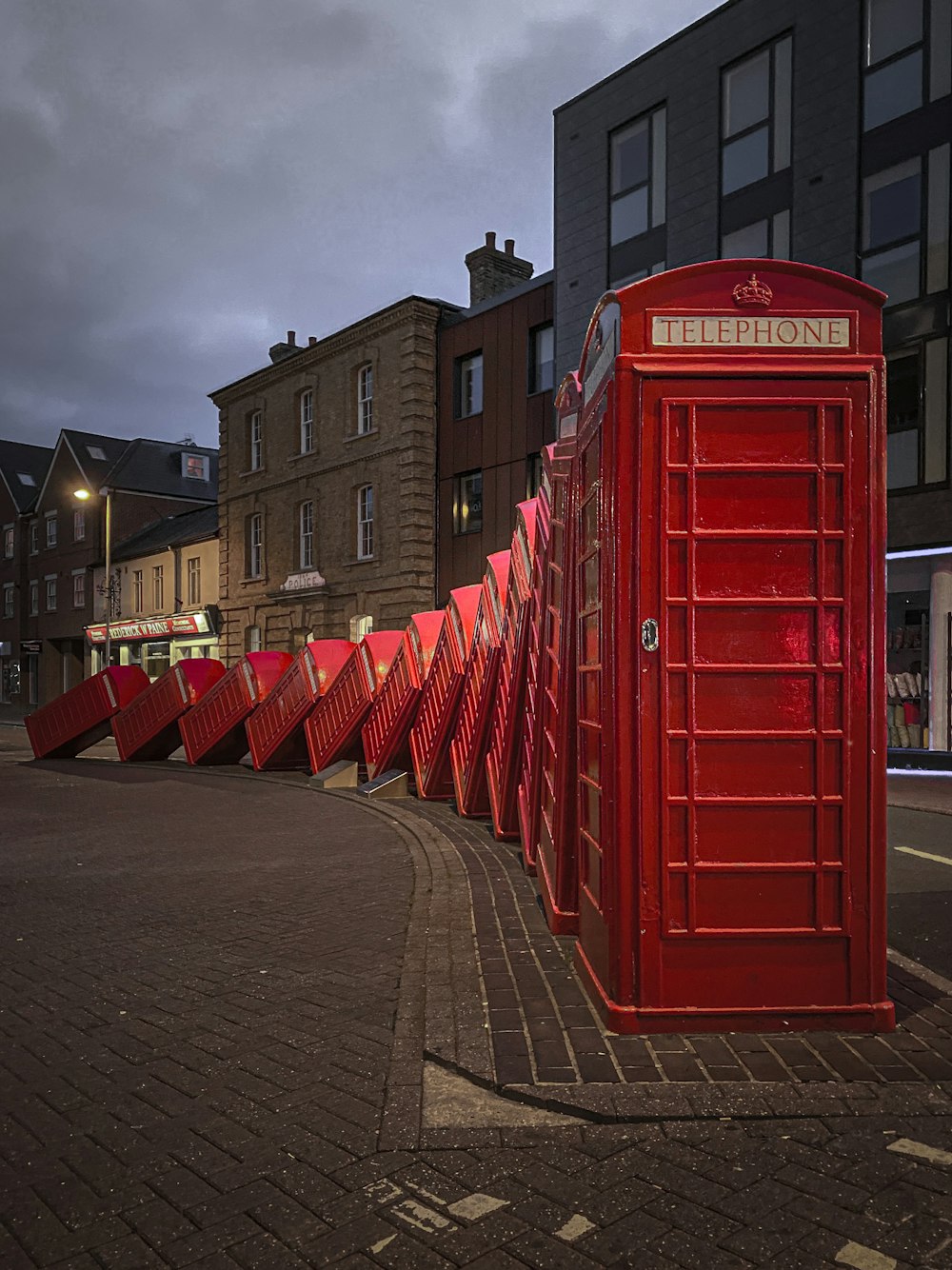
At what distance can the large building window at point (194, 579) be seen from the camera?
3519 cm

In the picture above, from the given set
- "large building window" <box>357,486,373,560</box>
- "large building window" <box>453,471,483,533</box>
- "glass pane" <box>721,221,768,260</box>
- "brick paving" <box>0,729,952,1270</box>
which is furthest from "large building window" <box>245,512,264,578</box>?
"brick paving" <box>0,729,952,1270</box>

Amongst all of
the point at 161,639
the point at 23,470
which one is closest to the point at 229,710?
the point at 161,639

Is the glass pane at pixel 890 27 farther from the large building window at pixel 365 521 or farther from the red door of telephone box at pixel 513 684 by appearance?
the large building window at pixel 365 521

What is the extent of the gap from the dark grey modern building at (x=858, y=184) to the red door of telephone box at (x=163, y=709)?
12.3 meters

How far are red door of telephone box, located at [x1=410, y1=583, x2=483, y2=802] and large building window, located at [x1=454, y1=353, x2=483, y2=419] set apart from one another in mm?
14102

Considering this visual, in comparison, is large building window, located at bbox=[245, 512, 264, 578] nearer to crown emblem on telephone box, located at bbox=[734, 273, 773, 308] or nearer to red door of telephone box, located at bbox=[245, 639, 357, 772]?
red door of telephone box, located at bbox=[245, 639, 357, 772]

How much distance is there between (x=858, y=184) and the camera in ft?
53.9

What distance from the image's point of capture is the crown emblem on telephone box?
412 cm

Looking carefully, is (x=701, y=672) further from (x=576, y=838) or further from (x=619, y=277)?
(x=619, y=277)

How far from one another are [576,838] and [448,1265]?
10.0ft

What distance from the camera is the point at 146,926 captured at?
6043mm

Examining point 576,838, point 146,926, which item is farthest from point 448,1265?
point 146,926

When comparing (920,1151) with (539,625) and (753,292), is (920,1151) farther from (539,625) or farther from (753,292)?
(539,625)

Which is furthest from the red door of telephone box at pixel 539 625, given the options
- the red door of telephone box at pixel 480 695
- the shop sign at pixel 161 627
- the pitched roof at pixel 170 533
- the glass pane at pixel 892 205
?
the pitched roof at pixel 170 533
